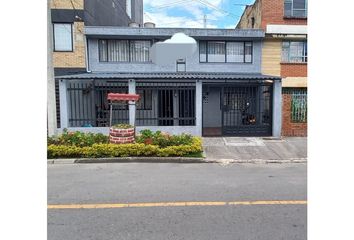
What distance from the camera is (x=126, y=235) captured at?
3.57 meters

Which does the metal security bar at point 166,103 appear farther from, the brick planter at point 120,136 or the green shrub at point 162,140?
the brick planter at point 120,136

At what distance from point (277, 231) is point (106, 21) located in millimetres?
18363

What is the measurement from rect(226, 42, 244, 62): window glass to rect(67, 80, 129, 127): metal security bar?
598 cm

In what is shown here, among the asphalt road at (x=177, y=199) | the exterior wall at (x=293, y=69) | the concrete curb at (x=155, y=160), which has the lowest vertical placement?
the asphalt road at (x=177, y=199)

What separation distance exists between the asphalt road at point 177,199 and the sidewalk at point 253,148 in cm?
124

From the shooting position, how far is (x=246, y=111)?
13.4 m

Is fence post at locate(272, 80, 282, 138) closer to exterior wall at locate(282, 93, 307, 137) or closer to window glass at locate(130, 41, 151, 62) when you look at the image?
exterior wall at locate(282, 93, 307, 137)

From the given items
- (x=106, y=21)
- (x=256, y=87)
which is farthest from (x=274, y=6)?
(x=106, y=21)


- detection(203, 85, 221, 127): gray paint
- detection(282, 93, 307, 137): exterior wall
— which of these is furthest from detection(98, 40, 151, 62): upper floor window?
detection(282, 93, 307, 137): exterior wall

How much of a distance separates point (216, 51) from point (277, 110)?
514 cm

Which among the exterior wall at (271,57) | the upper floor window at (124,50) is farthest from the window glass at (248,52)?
the upper floor window at (124,50)

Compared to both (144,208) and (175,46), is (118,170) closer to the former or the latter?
(144,208)

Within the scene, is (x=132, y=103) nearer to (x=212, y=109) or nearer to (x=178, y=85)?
(x=178, y=85)

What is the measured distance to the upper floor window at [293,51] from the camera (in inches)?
608
